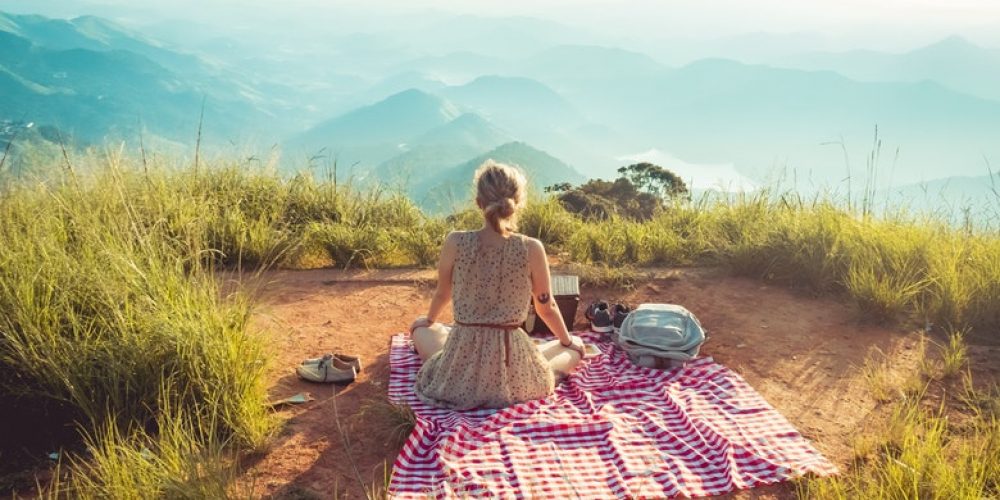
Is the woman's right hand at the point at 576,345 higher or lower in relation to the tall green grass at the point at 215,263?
lower

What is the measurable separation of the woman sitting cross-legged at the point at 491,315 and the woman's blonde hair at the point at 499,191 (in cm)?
1

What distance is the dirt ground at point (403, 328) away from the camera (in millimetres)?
3186

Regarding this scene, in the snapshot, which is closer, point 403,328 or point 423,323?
point 423,323

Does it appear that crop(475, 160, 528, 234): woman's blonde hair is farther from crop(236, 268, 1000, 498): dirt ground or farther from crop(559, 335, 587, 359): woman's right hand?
crop(236, 268, 1000, 498): dirt ground

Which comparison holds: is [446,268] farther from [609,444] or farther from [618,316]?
[618,316]

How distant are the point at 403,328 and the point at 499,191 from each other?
2088 millimetres

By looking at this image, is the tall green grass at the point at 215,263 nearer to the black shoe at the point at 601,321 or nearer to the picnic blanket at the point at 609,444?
the picnic blanket at the point at 609,444

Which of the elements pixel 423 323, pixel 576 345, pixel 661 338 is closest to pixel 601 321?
pixel 661 338

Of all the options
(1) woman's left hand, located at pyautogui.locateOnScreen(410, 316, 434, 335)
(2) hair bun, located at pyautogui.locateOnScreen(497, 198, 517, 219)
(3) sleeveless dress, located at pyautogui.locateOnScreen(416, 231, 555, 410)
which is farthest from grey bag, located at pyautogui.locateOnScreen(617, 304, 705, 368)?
(2) hair bun, located at pyautogui.locateOnScreen(497, 198, 517, 219)

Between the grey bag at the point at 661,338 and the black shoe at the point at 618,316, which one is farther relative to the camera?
the black shoe at the point at 618,316

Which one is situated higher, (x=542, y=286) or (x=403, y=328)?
(x=542, y=286)

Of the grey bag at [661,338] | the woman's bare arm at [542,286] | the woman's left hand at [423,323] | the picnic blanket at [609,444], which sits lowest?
the picnic blanket at [609,444]

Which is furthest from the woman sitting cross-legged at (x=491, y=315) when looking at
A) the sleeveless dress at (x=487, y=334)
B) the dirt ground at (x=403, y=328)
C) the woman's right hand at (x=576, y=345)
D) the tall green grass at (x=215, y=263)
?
the tall green grass at (x=215, y=263)

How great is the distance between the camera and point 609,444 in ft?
10.9
